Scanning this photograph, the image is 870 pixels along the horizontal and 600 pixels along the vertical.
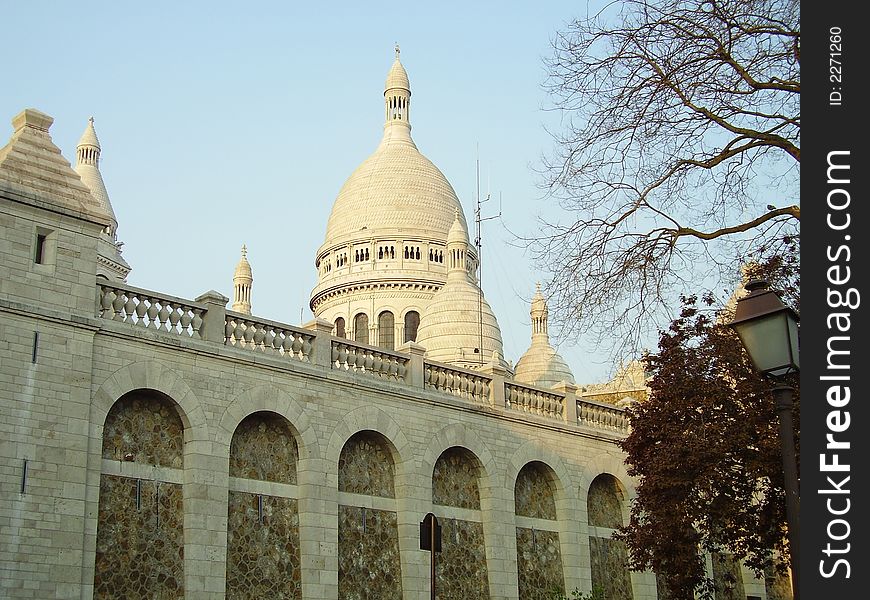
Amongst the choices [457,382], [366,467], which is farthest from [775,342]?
[457,382]

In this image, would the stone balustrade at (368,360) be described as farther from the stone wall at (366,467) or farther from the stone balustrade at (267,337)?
the stone wall at (366,467)

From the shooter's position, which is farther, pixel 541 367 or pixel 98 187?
pixel 98 187

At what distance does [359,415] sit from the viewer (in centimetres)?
2862

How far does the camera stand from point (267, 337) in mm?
27484

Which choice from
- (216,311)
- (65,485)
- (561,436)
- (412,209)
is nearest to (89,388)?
Result: (65,485)

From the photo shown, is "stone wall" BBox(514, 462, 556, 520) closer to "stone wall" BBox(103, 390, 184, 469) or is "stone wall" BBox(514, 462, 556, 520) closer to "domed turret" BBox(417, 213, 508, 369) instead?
"stone wall" BBox(103, 390, 184, 469)

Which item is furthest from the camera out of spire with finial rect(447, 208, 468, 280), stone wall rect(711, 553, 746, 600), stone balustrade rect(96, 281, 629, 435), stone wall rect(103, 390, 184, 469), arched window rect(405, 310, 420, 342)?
arched window rect(405, 310, 420, 342)

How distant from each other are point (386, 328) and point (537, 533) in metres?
Answer: 46.2

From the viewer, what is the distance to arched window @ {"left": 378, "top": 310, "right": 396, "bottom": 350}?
78.1 m

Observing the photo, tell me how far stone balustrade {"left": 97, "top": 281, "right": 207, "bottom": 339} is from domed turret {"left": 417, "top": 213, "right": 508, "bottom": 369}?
35090mm

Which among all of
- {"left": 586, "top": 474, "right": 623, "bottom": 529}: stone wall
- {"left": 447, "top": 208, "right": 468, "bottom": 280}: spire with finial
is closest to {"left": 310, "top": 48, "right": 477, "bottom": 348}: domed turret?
{"left": 447, "top": 208, "right": 468, "bottom": 280}: spire with finial

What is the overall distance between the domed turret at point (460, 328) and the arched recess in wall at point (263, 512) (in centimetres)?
3336

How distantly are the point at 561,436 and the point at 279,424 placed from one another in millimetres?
10468

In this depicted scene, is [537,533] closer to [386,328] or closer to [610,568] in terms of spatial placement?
[610,568]
